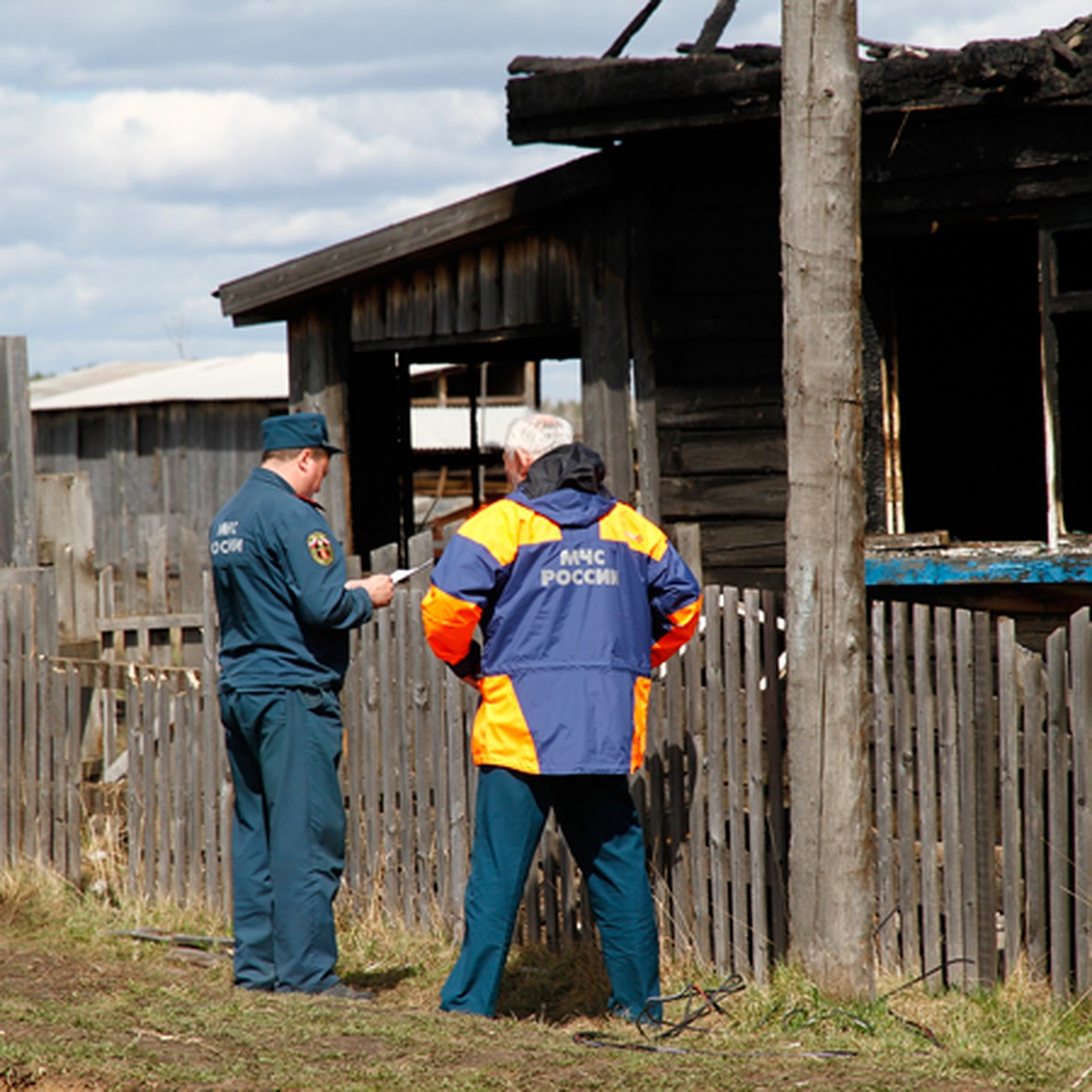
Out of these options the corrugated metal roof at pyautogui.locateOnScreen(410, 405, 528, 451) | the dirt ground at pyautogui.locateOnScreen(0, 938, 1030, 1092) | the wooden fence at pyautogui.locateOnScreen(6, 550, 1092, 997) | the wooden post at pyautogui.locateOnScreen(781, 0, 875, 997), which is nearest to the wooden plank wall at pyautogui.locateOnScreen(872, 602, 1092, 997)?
the wooden fence at pyautogui.locateOnScreen(6, 550, 1092, 997)

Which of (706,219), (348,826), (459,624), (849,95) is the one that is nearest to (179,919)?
(348,826)

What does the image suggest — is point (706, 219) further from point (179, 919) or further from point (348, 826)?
point (179, 919)

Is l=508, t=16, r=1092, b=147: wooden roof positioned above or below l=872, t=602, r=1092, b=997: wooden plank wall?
above

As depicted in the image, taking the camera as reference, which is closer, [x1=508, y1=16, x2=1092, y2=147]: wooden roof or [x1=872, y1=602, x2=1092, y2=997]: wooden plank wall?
[x1=872, y1=602, x2=1092, y2=997]: wooden plank wall

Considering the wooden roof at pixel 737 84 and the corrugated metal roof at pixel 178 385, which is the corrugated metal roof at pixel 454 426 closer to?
the corrugated metal roof at pixel 178 385

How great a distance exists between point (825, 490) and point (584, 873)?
1493 mm

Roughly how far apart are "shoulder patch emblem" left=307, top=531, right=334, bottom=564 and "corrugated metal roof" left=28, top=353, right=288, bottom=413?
17.4m

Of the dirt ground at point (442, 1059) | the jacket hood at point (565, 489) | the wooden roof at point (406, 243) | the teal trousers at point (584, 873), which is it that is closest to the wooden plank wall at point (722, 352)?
the wooden roof at point (406, 243)

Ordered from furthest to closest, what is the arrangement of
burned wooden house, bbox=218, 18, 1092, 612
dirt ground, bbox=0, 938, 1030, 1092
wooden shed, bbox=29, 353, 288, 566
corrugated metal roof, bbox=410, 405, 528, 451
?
corrugated metal roof, bbox=410, 405, 528, 451
wooden shed, bbox=29, 353, 288, 566
burned wooden house, bbox=218, 18, 1092, 612
dirt ground, bbox=0, 938, 1030, 1092

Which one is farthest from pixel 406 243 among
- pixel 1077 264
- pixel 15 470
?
pixel 1077 264

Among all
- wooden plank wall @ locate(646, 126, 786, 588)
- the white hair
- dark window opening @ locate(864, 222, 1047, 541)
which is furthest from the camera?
dark window opening @ locate(864, 222, 1047, 541)

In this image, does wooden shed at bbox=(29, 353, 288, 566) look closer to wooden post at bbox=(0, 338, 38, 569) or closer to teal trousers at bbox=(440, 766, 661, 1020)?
wooden post at bbox=(0, 338, 38, 569)

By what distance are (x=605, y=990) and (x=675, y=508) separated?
284cm

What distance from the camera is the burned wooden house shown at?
707 cm
